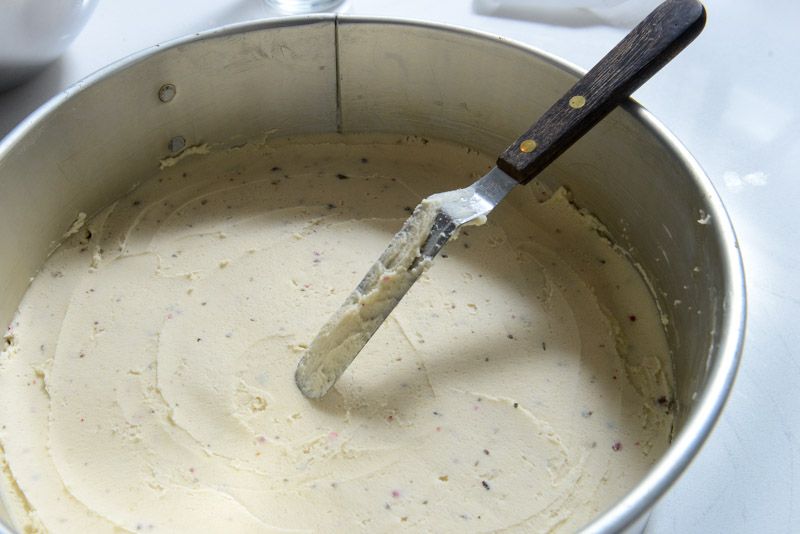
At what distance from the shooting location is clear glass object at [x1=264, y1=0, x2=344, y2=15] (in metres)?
1.40

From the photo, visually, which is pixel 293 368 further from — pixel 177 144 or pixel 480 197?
pixel 177 144

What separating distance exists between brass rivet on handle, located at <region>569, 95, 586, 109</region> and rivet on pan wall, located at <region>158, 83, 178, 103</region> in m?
0.56

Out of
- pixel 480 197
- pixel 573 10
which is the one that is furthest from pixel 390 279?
pixel 573 10

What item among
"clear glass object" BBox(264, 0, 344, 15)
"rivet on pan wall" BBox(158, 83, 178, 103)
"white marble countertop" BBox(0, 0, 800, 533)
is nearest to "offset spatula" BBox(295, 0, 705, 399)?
"white marble countertop" BBox(0, 0, 800, 533)

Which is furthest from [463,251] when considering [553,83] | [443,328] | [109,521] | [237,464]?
[109,521]

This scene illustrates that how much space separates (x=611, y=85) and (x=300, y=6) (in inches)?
27.3

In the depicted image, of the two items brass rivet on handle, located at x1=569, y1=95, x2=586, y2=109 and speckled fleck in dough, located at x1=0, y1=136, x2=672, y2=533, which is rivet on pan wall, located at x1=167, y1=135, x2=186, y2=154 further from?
brass rivet on handle, located at x1=569, y1=95, x2=586, y2=109

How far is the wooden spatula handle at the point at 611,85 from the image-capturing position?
899 millimetres

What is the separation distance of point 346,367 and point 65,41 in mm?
722

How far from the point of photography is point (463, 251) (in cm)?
110

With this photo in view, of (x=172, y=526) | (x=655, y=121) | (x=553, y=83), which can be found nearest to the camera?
(x=172, y=526)

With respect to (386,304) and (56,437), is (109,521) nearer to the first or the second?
(56,437)

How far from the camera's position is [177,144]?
1178mm

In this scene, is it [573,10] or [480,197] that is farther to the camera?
[573,10]
